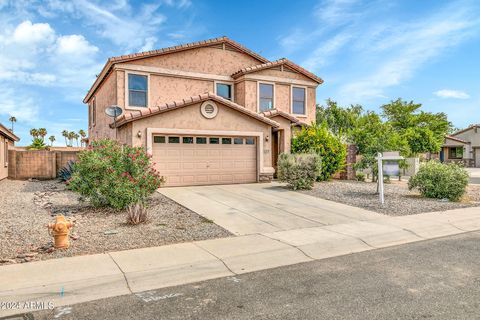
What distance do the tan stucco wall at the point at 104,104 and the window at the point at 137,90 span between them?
0.76 meters

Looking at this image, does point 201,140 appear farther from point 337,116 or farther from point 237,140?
point 337,116

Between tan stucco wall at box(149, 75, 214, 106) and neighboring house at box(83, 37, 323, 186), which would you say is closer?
neighboring house at box(83, 37, 323, 186)

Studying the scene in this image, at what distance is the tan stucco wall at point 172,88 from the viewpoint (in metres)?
19.6

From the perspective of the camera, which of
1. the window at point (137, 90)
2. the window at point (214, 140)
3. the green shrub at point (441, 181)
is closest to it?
the green shrub at point (441, 181)

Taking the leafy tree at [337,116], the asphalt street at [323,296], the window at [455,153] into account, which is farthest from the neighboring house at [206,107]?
the window at [455,153]

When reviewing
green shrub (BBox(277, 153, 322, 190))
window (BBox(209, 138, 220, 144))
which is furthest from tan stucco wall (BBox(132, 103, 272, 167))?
green shrub (BBox(277, 153, 322, 190))

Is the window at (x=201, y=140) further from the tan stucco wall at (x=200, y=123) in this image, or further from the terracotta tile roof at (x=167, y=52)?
the terracotta tile roof at (x=167, y=52)

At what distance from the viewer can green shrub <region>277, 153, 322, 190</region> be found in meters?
15.6

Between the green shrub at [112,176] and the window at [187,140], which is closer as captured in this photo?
the green shrub at [112,176]

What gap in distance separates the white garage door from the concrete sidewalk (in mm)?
8921

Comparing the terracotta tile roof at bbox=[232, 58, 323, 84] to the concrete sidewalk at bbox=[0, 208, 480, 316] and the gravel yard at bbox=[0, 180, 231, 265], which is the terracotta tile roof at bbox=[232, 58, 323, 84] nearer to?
the gravel yard at bbox=[0, 180, 231, 265]

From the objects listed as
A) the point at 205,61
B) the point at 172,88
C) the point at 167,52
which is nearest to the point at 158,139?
the point at 172,88

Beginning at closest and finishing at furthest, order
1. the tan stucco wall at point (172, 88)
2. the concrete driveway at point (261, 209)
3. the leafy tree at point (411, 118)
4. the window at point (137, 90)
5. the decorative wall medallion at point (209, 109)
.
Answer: the concrete driveway at point (261, 209), the decorative wall medallion at point (209, 109), the window at point (137, 90), the tan stucco wall at point (172, 88), the leafy tree at point (411, 118)

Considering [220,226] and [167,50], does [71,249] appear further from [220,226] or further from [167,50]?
[167,50]
